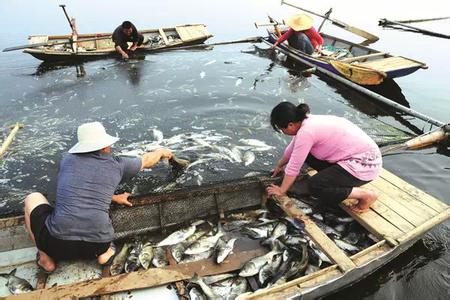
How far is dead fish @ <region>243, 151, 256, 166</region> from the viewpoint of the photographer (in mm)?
7082

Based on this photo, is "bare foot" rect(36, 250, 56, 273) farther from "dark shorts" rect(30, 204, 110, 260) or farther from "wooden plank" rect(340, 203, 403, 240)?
"wooden plank" rect(340, 203, 403, 240)

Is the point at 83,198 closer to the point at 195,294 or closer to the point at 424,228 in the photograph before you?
the point at 195,294

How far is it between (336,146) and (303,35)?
9.82 m

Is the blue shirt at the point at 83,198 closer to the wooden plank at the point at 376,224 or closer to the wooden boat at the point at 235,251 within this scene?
the wooden boat at the point at 235,251

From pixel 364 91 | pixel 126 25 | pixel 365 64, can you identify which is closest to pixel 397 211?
pixel 364 91

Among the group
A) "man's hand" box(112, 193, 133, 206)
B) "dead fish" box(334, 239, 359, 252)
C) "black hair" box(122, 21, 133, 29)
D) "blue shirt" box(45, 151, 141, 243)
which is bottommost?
"dead fish" box(334, 239, 359, 252)

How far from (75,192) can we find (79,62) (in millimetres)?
11487

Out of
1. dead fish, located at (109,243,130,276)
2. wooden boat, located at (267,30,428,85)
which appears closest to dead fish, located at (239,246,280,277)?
dead fish, located at (109,243,130,276)

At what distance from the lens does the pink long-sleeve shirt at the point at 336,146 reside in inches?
166

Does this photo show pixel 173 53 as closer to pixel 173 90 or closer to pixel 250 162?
pixel 173 90

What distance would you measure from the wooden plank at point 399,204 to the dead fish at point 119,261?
11.5 ft

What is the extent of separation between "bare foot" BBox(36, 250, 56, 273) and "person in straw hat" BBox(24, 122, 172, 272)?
0.01 m

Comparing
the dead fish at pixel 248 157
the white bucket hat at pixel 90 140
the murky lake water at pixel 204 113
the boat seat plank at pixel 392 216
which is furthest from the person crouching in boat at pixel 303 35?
the white bucket hat at pixel 90 140

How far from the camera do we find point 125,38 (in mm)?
13211
